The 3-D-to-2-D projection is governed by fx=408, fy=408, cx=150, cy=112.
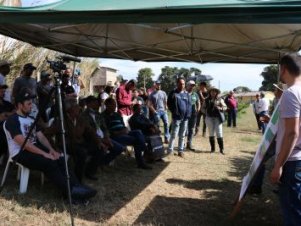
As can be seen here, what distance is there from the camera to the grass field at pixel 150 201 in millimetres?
4848

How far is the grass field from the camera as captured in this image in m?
4.85

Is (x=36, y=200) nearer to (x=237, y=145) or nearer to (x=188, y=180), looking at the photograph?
(x=188, y=180)

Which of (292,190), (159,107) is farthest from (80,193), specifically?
(159,107)

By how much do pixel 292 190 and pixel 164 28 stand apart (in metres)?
3.49

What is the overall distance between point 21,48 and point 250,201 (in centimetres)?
773

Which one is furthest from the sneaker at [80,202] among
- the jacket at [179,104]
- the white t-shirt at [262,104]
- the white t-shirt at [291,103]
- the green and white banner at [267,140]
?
the white t-shirt at [262,104]

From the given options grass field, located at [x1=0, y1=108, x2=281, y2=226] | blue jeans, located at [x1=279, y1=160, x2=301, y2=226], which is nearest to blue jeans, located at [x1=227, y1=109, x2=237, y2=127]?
grass field, located at [x1=0, y1=108, x2=281, y2=226]

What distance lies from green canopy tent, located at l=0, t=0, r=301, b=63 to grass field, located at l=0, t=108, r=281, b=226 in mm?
2229

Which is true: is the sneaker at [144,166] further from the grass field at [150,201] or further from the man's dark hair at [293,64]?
the man's dark hair at [293,64]

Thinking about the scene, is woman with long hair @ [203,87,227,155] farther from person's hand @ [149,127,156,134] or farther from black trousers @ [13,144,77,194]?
black trousers @ [13,144,77,194]

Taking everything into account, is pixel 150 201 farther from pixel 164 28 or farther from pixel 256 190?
pixel 164 28

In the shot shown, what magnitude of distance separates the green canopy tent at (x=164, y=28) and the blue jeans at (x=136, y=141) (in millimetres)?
1816

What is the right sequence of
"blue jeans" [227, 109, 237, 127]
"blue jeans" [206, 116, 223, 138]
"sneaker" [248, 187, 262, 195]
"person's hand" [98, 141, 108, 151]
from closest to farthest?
"sneaker" [248, 187, 262, 195] < "person's hand" [98, 141, 108, 151] < "blue jeans" [206, 116, 223, 138] < "blue jeans" [227, 109, 237, 127]

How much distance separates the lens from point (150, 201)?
570 cm
